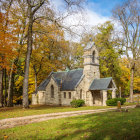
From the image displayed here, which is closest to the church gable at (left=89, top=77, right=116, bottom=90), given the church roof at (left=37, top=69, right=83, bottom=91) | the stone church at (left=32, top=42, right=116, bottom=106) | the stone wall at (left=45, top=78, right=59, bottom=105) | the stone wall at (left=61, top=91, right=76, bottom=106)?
the stone church at (left=32, top=42, right=116, bottom=106)

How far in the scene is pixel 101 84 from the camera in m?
25.6

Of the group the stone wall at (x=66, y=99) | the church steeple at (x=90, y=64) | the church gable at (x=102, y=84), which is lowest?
the stone wall at (x=66, y=99)

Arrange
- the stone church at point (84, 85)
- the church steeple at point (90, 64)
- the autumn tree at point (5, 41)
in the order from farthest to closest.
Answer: the church steeple at point (90, 64) → the stone church at point (84, 85) → the autumn tree at point (5, 41)

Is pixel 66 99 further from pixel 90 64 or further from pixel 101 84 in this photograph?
pixel 90 64

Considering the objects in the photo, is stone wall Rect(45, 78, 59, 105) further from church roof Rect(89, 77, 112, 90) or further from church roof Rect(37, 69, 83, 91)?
church roof Rect(89, 77, 112, 90)

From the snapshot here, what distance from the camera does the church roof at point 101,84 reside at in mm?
24641

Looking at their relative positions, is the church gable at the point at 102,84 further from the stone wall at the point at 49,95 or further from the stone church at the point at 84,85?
the stone wall at the point at 49,95

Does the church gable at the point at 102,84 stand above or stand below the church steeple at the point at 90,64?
below

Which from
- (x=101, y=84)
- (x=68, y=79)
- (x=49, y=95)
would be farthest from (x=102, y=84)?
(x=49, y=95)

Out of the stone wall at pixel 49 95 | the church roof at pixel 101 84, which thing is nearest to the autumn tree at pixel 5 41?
the stone wall at pixel 49 95

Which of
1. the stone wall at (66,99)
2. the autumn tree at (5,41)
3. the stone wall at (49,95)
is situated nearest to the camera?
the autumn tree at (5,41)

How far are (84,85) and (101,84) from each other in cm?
291

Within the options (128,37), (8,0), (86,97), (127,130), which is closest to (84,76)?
(86,97)

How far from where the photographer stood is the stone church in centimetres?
2588
